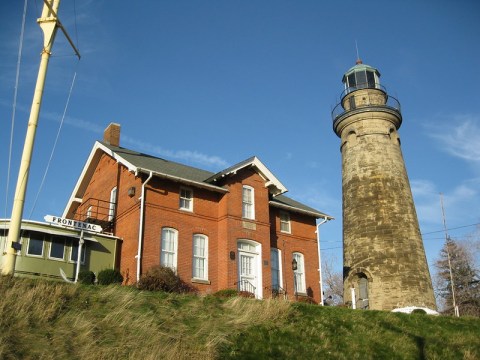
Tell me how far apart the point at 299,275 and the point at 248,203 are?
5.10m

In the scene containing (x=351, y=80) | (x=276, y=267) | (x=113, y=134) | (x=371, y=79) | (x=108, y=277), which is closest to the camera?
(x=108, y=277)

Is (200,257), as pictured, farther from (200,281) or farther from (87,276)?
(87,276)

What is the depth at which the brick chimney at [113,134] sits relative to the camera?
29.8 m

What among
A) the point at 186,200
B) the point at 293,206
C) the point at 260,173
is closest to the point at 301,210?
the point at 293,206

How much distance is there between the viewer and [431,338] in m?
17.2

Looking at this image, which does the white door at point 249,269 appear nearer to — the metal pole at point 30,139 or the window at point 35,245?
the window at point 35,245

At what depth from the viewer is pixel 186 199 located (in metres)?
25.3

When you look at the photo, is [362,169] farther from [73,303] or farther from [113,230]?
[73,303]

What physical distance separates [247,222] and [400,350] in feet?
38.5

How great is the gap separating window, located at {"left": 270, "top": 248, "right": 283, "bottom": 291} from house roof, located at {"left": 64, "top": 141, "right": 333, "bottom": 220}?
2570mm

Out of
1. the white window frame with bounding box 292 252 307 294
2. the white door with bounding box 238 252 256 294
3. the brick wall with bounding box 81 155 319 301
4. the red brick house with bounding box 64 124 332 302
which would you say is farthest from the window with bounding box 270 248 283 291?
the white door with bounding box 238 252 256 294

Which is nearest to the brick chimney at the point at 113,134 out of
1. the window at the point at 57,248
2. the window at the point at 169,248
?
the window at the point at 169,248

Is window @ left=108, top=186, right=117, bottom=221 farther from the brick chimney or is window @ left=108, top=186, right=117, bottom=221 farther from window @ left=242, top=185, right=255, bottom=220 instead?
window @ left=242, top=185, right=255, bottom=220

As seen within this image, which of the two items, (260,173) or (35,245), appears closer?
(35,245)
